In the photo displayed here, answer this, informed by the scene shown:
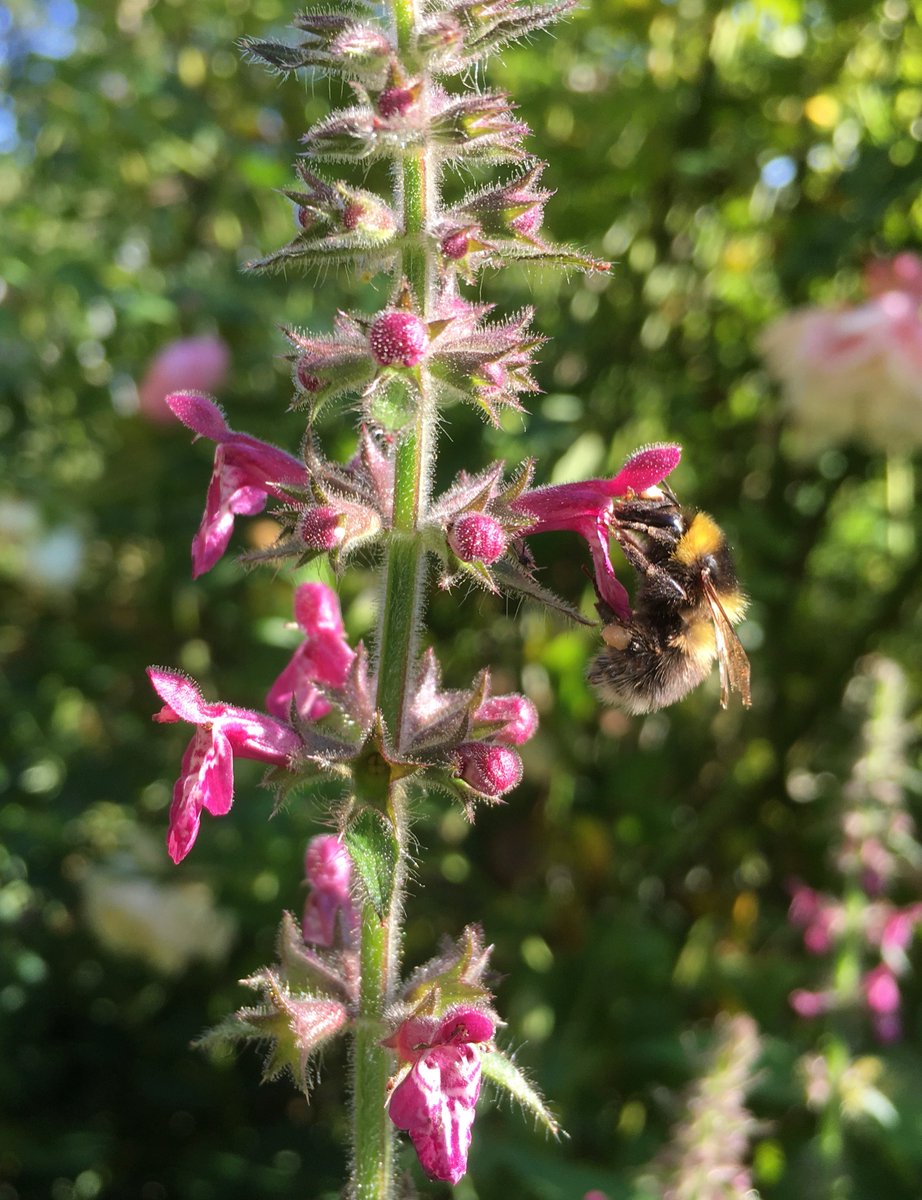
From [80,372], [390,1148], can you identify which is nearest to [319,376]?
[390,1148]

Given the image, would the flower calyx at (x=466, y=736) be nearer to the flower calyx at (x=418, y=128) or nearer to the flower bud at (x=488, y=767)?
the flower bud at (x=488, y=767)

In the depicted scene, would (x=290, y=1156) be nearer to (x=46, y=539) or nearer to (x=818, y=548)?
(x=46, y=539)

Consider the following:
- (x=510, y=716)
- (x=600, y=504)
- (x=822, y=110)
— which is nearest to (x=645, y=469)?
(x=600, y=504)

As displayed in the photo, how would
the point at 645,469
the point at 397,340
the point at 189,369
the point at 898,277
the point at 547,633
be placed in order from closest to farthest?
the point at 397,340 < the point at 645,469 < the point at 898,277 < the point at 189,369 < the point at 547,633

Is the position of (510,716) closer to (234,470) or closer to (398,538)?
(398,538)

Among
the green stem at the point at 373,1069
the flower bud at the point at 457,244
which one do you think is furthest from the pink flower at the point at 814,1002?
the flower bud at the point at 457,244

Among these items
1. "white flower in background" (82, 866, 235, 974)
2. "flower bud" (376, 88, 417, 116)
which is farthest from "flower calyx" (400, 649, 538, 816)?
"white flower in background" (82, 866, 235, 974)
